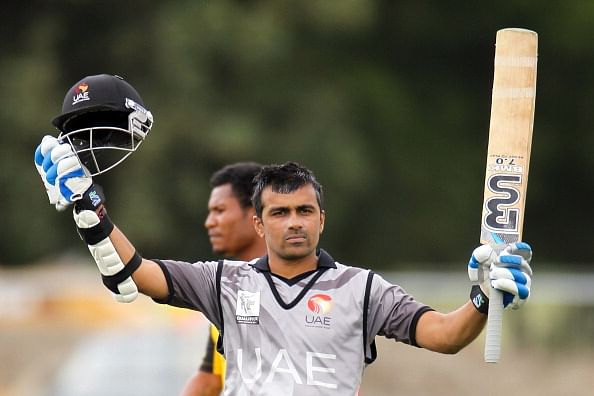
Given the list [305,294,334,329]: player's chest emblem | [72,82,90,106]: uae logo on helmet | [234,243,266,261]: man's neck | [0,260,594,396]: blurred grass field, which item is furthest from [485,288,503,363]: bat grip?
[0,260,594,396]: blurred grass field

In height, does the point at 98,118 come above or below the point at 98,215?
above

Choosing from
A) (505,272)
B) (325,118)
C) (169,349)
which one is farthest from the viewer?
(325,118)

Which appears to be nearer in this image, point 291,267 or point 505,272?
point 505,272

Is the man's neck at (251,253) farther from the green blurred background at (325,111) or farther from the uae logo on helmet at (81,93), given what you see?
the green blurred background at (325,111)

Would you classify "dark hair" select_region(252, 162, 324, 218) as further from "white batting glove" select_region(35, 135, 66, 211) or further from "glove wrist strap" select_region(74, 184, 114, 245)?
"white batting glove" select_region(35, 135, 66, 211)

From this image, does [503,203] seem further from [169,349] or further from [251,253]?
[169,349]

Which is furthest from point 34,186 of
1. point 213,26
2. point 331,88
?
point 331,88

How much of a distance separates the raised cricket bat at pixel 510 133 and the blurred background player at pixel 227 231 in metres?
1.89

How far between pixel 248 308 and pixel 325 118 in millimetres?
19455

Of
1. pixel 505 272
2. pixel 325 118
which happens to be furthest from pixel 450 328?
pixel 325 118

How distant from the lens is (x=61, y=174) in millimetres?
5293

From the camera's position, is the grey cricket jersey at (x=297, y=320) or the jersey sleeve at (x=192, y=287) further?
the jersey sleeve at (x=192, y=287)

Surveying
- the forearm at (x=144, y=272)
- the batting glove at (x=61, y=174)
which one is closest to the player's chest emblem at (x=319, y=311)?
the forearm at (x=144, y=272)

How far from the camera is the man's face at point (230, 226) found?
7176 millimetres
